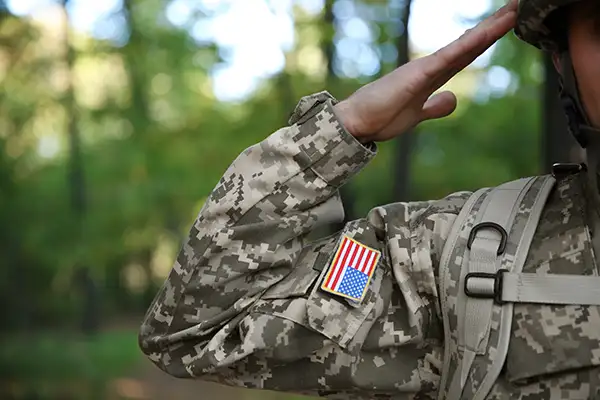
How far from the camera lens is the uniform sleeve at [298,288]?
153cm

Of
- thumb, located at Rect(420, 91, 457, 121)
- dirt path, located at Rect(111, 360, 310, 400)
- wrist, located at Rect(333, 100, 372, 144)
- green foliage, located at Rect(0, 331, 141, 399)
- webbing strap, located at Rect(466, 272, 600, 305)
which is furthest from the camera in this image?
dirt path, located at Rect(111, 360, 310, 400)

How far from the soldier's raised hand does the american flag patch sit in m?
0.26

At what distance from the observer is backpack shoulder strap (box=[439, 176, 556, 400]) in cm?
140

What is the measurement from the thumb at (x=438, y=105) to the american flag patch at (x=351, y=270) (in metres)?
0.39

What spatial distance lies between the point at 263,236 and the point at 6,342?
10346mm

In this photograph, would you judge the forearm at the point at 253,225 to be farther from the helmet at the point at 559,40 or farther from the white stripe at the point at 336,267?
the helmet at the point at 559,40

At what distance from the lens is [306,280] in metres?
1.58

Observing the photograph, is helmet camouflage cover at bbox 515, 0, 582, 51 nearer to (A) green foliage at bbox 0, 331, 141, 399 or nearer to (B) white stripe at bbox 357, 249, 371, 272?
(B) white stripe at bbox 357, 249, 371, 272

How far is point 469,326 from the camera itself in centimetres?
141

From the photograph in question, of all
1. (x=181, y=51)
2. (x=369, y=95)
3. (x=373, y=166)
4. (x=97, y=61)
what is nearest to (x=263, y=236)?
(x=369, y=95)

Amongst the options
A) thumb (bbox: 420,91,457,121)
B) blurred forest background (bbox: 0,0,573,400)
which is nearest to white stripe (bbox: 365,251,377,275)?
thumb (bbox: 420,91,457,121)

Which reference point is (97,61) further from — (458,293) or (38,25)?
(458,293)

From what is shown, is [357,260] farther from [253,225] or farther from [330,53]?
[330,53]

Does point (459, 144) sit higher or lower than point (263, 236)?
lower
